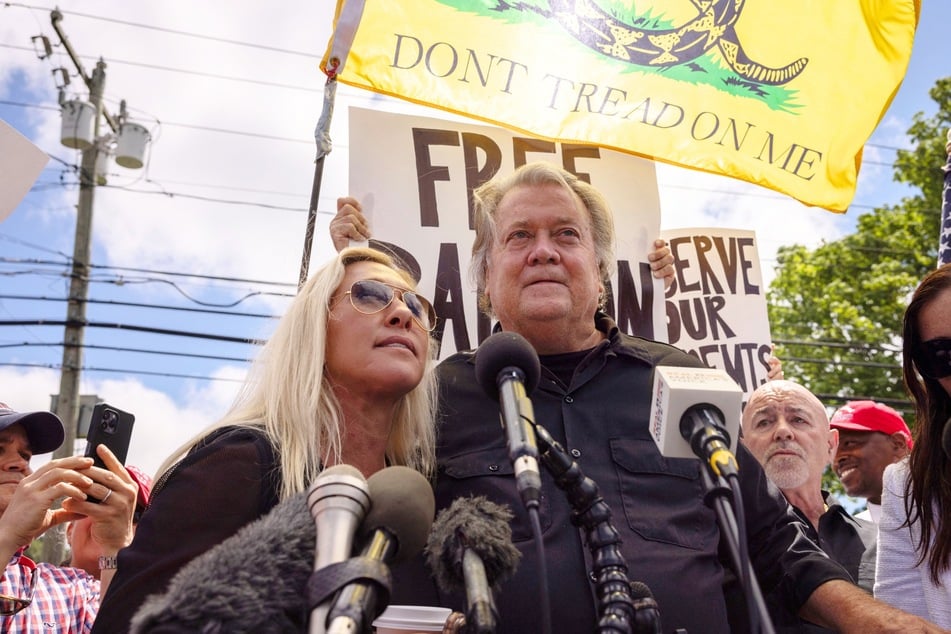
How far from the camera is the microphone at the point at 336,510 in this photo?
1.42 m

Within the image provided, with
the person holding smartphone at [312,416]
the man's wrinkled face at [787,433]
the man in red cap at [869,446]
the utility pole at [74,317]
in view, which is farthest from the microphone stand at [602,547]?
the utility pole at [74,317]

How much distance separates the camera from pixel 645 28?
477cm

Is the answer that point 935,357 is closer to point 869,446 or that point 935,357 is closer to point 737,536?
point 737,536

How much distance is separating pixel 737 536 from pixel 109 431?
2168 mm

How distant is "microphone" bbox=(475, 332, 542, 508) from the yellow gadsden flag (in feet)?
7.73

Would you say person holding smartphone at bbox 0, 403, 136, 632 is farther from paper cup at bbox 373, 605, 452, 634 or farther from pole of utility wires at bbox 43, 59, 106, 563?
pole of utility wires at bbox 43, 59, 106, 563

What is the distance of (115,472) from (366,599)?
1.96m

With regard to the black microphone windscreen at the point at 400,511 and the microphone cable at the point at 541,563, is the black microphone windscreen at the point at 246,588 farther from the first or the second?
the microphone cable at the point at 541,563

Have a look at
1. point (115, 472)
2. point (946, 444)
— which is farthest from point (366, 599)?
point (115, 472)

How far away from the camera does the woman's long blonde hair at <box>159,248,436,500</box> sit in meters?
2.51

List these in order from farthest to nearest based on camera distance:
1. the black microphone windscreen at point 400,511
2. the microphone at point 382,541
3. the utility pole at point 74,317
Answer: the utility pole at point 74,317
the black microphone windscreen at point 400,511
the microphone at point 382,541

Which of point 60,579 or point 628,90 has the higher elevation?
point 628,90

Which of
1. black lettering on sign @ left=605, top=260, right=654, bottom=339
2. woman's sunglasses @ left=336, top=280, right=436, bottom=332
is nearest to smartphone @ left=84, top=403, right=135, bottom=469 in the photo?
woman's sunglasses @ left=336, top=280, right=436, bottom=332

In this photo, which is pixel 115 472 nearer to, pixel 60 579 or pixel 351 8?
pixel 60 579
